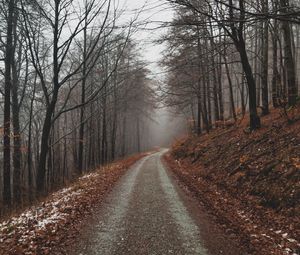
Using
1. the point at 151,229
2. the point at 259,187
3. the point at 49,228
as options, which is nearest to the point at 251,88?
the point at 259,187

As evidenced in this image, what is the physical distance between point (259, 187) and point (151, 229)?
3890 mm

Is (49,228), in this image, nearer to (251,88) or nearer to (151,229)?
(151,229)

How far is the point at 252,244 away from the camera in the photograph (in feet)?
18.1

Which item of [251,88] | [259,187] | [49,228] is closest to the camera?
[49,228]

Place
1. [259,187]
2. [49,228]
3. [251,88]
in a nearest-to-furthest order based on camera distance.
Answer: [49,228] → [259,187] → [251,88]

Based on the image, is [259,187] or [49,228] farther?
[259,187]

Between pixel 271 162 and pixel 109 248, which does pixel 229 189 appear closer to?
pixel 271 162

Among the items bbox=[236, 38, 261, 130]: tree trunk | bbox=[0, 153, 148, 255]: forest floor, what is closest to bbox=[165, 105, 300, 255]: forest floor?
bbox=[236, 38, 261, 130]: tree trunk

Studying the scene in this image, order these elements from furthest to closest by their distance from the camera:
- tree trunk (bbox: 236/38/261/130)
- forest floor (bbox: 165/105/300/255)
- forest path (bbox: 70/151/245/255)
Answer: tree trunk (bbox: 236/38/261/130) → forest floor (bbox: 165/105/300/255) → forest path (bbox: 70/151/245/255)

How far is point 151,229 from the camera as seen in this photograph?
641 centimetres

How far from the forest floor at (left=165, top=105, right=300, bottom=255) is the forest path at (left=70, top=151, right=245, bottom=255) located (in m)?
0.57

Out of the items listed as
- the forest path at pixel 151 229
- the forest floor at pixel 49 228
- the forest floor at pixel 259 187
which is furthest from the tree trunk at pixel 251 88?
the forest floor at pixel 49 228

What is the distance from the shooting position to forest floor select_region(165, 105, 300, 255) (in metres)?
5.93

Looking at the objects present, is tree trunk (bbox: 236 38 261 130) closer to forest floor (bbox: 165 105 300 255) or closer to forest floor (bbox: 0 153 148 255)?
forest floor (bbox: 165 105 300 255)
